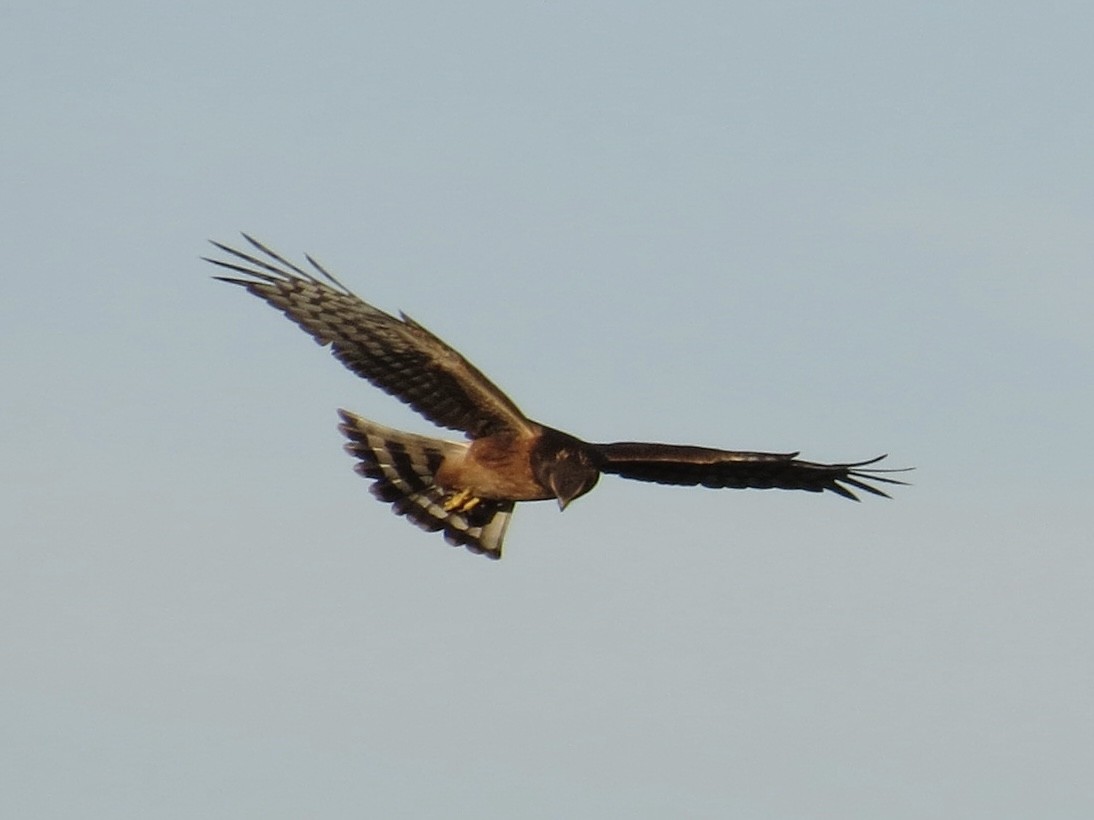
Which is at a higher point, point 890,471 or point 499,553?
point 890,471

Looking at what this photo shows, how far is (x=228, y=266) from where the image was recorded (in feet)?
49.6

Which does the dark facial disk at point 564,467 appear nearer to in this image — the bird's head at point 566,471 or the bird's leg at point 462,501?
the bird's head at point 566,471

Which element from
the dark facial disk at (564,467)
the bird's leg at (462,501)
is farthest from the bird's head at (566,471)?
the bird's leg at (462,501)

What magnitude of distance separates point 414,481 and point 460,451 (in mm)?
586

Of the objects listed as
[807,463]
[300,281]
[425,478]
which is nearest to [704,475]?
[807,463]

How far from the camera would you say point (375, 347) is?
15125mm

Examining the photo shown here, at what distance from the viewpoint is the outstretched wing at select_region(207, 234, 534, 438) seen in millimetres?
15023

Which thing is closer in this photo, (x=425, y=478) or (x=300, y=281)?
(x=300, y=281)

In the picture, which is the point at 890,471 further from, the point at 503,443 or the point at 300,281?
the point at 300,281

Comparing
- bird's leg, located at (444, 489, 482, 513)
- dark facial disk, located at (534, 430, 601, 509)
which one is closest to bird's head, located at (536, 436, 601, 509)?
dark facial disk, located at (534, 430, 601, 509)

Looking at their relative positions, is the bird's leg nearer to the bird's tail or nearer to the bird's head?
the bird's tail

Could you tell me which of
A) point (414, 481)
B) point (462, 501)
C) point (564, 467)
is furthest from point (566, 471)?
point (414, 481)

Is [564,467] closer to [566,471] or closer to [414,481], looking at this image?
[566,471]

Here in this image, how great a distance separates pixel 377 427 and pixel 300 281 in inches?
54.9
